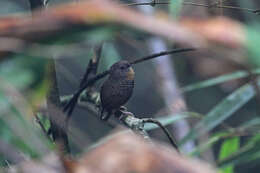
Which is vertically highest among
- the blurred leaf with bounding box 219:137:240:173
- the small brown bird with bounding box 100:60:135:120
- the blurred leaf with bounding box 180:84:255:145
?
the small brown bird with bounding box 100:60:135:120

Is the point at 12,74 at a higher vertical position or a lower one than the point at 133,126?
higher

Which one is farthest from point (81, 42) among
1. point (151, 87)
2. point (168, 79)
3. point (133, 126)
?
point (151, 87)

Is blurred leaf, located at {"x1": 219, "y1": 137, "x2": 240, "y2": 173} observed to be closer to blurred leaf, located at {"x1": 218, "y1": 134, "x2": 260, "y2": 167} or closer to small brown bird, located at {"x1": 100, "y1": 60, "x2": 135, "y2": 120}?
blurred leaf, located at {"x1": 218, "y1": 134, "x2": 260, "y2": 167}

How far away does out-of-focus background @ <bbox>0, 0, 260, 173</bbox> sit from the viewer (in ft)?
1.93

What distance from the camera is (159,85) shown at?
3047 mm

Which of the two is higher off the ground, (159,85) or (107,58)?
(107,58)

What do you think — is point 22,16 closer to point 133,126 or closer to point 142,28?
point 142,28

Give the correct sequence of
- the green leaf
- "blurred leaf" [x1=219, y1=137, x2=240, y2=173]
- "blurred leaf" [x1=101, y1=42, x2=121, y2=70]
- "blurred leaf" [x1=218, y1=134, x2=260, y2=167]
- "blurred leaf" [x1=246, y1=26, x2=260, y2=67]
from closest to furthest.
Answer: "blurred leaf" [x1=246, y1=26, x2=260, y2=67] < the green leaf < "blurred leaf" [x1=218, y1=134, x2=260, y2=167] < "blurred leaf" [x1=219, y1=137, x2=240, y2=173] < "blurred leaf" [x1=101, y1=42, x2=121, y2=70]

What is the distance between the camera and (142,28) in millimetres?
556

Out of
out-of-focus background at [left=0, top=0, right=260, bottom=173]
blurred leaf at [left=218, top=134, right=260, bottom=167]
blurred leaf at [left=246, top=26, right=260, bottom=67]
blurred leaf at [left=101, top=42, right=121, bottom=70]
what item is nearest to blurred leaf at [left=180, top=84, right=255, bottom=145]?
out-of-focus background at [left=0, top=0, right=260, bottom=173]

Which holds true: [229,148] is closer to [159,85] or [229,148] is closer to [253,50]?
[253,50]

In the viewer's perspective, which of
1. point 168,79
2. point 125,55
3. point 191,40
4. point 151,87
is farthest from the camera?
point 151,87

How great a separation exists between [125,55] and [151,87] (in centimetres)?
42

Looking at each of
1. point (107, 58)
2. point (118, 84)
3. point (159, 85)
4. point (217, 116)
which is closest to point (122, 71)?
point (118, 84)
